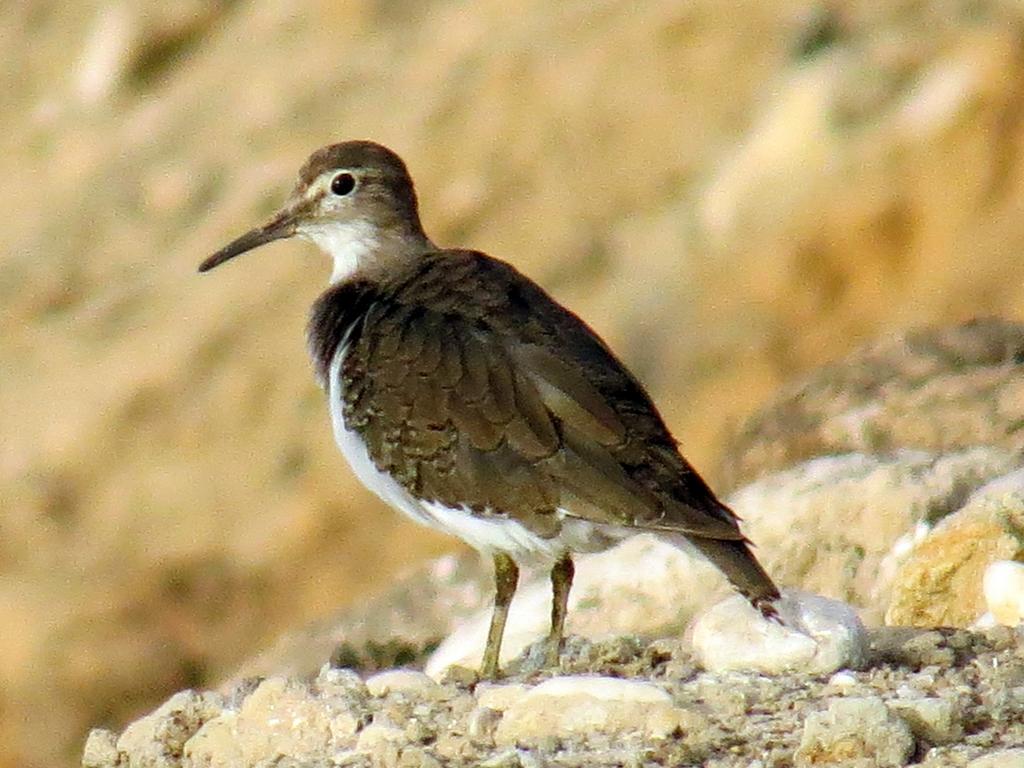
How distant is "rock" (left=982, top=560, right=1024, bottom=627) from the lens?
855cm

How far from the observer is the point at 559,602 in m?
8.90

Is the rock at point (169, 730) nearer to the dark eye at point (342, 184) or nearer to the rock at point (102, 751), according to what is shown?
the rock at point (102, 751)

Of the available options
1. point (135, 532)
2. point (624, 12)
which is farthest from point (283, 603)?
point (624, 12)

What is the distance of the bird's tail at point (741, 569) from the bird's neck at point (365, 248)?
2.82 meters

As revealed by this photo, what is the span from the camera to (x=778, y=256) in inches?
682

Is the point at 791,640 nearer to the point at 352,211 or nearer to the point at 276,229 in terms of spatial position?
the point at 352,211

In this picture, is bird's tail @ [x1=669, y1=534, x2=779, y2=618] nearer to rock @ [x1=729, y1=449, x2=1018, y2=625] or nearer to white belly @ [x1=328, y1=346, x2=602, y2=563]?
white belly @ [x1=328, y1=346, x2=602, y2=563]

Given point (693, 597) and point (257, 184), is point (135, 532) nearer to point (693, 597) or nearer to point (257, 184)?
point (257, 184)

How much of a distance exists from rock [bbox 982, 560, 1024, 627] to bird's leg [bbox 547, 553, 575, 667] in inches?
64.0

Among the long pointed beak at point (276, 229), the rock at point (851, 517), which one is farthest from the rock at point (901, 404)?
the long pointed beak at point (276, 229)

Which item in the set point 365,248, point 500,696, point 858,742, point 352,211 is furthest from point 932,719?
point 352,211

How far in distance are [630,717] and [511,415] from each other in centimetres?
166

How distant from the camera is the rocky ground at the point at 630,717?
710cm

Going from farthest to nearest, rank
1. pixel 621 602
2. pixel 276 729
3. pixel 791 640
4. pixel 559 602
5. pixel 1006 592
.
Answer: pixel 621 602 → pixel 559 602 → pixel 1006 592 → pixel 791 640 → pixel 276 729
